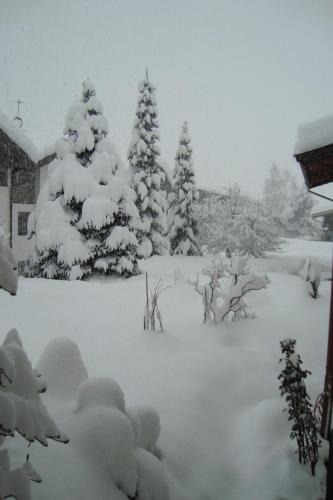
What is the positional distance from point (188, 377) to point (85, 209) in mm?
8484

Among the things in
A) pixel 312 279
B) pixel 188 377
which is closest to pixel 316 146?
pixel 188 377

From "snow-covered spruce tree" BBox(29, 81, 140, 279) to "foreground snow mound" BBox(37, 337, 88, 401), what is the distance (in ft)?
28.8

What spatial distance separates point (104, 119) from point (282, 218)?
1171 cm

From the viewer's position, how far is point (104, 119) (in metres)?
13.1

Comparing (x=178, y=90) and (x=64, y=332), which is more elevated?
(x=178, y=90)

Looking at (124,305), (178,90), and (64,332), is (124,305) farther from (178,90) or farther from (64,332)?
(178,90)

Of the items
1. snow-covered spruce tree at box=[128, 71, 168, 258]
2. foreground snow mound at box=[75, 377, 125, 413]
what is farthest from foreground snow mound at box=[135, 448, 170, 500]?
snow-covered spruce tree at box=[128, 71, 168, 258]

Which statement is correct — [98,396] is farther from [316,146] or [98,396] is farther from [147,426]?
[316,146]

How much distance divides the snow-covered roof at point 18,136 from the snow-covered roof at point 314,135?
11.6m

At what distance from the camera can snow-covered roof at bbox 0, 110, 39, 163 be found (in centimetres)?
1204

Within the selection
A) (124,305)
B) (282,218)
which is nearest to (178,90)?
(282,218)

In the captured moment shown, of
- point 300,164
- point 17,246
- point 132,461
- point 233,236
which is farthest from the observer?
point 233,236

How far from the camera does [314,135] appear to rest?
3.22 metres

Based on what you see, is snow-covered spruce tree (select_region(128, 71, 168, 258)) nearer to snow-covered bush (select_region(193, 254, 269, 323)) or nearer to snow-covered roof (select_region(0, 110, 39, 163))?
snow-covered roof (select_region(0, 110, 39, 163))
